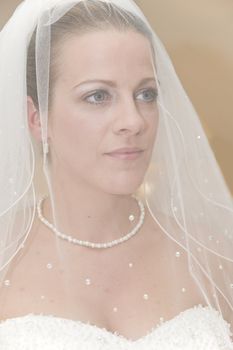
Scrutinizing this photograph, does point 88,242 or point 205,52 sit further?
point 205,52

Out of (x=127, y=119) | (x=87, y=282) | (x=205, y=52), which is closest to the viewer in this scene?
(x=127, y=119)

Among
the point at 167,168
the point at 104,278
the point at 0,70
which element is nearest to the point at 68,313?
the point at 104,278

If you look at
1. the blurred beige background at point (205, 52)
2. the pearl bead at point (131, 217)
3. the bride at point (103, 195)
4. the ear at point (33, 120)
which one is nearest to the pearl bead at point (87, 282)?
the bride at point (103, 195)

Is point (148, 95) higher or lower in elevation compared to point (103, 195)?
higher

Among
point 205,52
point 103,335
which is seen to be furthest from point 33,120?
point 205,52

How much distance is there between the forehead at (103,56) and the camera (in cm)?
110

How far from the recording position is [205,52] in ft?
5.92

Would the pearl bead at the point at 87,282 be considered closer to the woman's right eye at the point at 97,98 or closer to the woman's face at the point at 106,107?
the woman's face at the point at 106,107

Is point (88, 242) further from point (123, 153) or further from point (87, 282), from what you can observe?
point (123, 153)

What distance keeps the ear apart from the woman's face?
0.04m

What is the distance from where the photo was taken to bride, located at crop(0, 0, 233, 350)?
43.9 inches

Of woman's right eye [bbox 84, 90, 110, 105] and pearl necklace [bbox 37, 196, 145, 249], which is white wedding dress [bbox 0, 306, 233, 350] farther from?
woman's right eye [bbox 84, 90, 110, 105]

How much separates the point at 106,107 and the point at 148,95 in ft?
0.30

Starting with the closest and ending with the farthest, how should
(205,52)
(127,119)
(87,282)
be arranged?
(127,119), (87,282), (205,52)
